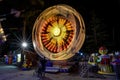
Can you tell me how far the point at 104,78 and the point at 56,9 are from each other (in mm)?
7298

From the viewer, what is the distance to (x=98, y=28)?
949 inches

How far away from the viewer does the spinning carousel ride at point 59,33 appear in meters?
16.5

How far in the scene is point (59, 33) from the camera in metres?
17.8

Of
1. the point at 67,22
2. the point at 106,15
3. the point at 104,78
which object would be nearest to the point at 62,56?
the point at 67,22

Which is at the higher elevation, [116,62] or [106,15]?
[106,15]

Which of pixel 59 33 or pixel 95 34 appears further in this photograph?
pixel 95 34

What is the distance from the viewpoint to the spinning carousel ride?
16500mm

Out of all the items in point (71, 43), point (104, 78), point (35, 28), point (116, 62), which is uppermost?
point (35, 28)

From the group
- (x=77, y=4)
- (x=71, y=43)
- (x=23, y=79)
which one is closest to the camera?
(x=23, y=79)

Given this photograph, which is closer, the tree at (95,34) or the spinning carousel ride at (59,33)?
the spinning carousel ride at (59,33)

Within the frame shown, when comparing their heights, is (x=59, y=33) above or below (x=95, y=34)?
below

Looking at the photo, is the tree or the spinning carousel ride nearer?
the spinning carousel ride

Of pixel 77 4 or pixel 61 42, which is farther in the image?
pixel 77 4

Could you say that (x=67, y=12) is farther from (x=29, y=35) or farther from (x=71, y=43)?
(x=29, y=35)
